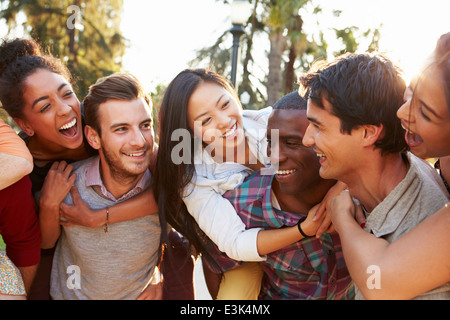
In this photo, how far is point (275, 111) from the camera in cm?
280

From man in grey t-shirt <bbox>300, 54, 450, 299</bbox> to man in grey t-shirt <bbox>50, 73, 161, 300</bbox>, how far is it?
1.28 meters

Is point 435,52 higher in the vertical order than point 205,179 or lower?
higher

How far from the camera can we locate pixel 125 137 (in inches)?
118

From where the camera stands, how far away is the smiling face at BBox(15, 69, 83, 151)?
3.05 meters

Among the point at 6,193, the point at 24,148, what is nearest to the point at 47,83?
the point at 24,148

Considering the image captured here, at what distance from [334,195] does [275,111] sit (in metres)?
0.67

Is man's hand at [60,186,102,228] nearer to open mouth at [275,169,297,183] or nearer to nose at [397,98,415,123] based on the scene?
open mouth at [275,169,297,183]

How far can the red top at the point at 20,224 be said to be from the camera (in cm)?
263

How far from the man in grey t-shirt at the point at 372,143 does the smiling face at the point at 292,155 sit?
0.24m

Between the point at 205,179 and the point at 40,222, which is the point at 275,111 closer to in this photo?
the point at 205,179

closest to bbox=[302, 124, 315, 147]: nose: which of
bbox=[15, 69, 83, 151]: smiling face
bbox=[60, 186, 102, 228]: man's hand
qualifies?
bbox=[60, 186, 102, 228]: man's hand

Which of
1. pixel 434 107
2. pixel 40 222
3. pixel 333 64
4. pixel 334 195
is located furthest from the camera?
pixel 40 222

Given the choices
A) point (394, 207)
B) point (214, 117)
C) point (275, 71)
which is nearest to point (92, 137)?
point (214, 117)

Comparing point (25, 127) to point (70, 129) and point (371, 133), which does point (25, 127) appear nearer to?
point (70, 129)
